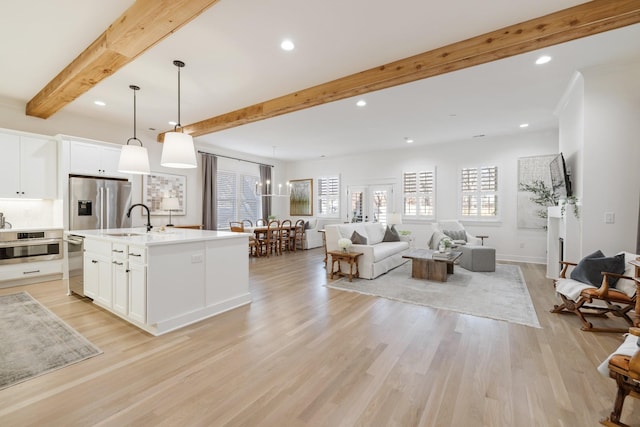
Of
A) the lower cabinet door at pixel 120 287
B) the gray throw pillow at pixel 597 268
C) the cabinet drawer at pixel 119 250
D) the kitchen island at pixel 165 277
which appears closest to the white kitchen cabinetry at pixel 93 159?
the kitchen island at pixel 165 277

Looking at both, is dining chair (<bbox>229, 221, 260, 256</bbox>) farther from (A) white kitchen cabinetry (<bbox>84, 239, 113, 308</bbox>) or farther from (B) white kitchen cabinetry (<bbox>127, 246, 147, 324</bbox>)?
(B) white kitchen cabinetry (<bbox>127, 246, 147, 324</bbox>)

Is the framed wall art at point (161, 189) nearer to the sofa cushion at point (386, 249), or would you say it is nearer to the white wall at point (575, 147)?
the sofa cushion at point (386, 249)

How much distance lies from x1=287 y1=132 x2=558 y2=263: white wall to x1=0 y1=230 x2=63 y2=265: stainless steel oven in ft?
23.2

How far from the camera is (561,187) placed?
429cm

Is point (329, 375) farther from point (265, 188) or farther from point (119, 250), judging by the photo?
point (265, 188)

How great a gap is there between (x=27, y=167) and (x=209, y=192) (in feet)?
11.6

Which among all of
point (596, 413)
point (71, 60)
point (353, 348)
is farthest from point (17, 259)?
point (596, 413)

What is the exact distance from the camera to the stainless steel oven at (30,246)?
430 cm

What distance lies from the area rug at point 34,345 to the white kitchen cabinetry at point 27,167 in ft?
7.15

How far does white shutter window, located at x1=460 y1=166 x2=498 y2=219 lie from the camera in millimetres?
6945

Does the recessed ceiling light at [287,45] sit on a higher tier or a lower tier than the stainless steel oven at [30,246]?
higher

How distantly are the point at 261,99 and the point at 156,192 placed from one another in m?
3.82

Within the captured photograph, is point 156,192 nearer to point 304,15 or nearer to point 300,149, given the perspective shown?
point 300,149

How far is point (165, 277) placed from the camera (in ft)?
9.36
